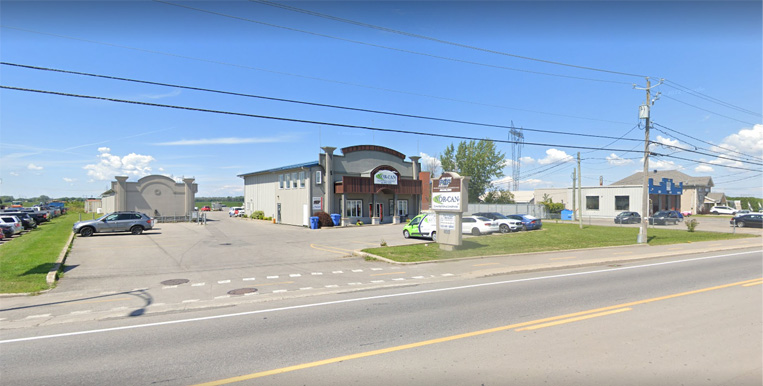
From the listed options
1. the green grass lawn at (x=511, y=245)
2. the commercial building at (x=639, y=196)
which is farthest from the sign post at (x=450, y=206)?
the commercial building at (x=639, y=196)

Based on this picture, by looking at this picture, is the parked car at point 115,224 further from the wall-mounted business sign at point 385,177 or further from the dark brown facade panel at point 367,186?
the wall-mounted business sign at point 385,177

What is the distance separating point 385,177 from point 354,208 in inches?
169

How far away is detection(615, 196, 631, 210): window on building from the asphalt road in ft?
163

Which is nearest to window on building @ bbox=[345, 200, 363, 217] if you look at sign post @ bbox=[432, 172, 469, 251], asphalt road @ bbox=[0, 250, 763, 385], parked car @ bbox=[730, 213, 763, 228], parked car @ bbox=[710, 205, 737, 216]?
sign post @ bbox=[432, 172, 469, 251]

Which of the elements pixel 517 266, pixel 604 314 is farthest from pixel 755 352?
pixel 517 266

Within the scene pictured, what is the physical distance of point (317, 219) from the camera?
35781 mm

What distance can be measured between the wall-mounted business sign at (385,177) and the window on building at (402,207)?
301 cm

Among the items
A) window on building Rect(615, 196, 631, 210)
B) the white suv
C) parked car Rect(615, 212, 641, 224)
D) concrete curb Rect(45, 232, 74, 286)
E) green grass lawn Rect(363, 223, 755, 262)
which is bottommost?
concrete curb Rect(45, 232, 74, 286)

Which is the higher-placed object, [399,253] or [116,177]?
Answer: [116,177]

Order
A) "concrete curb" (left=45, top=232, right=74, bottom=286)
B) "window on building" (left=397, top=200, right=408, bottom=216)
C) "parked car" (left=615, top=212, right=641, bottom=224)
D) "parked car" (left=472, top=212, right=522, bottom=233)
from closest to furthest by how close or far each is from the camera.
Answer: "concrete curb" (left=45, top=232, right=74, bottom=286)
"parked car" (left=472, top=212, right=522, bottom=233)
"window on building" (left=397, top=200, right=408, bottom=216)
"parked car" (left=615, top=212, right=641, bottom=224)

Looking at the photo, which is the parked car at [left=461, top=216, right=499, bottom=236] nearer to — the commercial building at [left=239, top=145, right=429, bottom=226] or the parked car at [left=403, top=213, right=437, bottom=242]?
the parked car at [left=403, top=213, right=437, bottom=242]

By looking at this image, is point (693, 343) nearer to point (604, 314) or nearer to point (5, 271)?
point (604, 314)

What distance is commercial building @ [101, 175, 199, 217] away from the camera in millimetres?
41500

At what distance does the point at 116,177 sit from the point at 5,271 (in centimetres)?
3116
